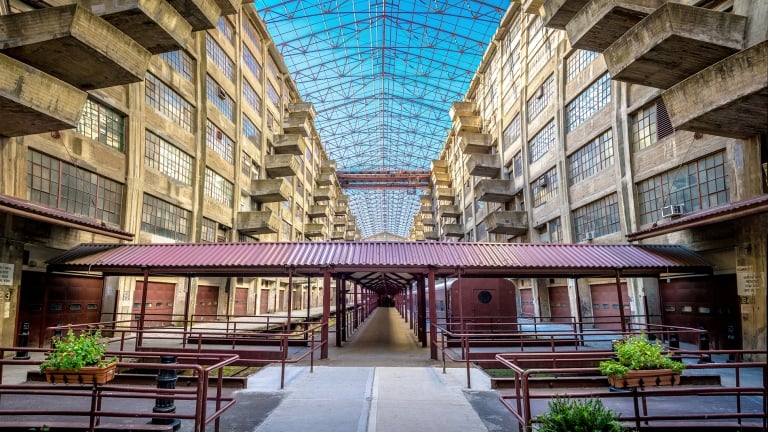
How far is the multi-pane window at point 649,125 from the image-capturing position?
61.5ft

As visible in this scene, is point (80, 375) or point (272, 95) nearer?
point (80, 375)

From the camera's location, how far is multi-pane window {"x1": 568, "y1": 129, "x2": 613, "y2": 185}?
901 inches

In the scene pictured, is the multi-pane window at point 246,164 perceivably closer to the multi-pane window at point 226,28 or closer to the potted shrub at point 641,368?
the multi-pane window at point 226,28

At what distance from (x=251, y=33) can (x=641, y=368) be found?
38587 millimetres

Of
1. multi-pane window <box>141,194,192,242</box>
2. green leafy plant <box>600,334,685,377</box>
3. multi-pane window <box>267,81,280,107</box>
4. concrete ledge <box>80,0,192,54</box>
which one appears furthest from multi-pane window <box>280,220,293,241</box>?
green leafy plant <box>600,334,685,377</box>

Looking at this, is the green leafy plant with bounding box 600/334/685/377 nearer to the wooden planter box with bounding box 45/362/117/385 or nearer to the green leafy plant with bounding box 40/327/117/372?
the wooden planter box with bounding box 45/362/117/385

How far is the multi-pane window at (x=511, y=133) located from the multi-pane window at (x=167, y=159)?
25134mm

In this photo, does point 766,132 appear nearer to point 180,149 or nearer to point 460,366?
point 460,366

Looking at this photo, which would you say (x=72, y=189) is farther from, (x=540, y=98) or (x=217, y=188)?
(x=540, y=98)

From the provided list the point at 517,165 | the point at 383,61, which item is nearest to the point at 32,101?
the point at 517,165

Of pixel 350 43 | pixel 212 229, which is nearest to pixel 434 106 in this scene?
pixel 350 43

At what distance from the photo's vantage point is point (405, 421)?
6988mm

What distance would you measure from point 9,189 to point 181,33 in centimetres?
872

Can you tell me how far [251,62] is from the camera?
37.5m
